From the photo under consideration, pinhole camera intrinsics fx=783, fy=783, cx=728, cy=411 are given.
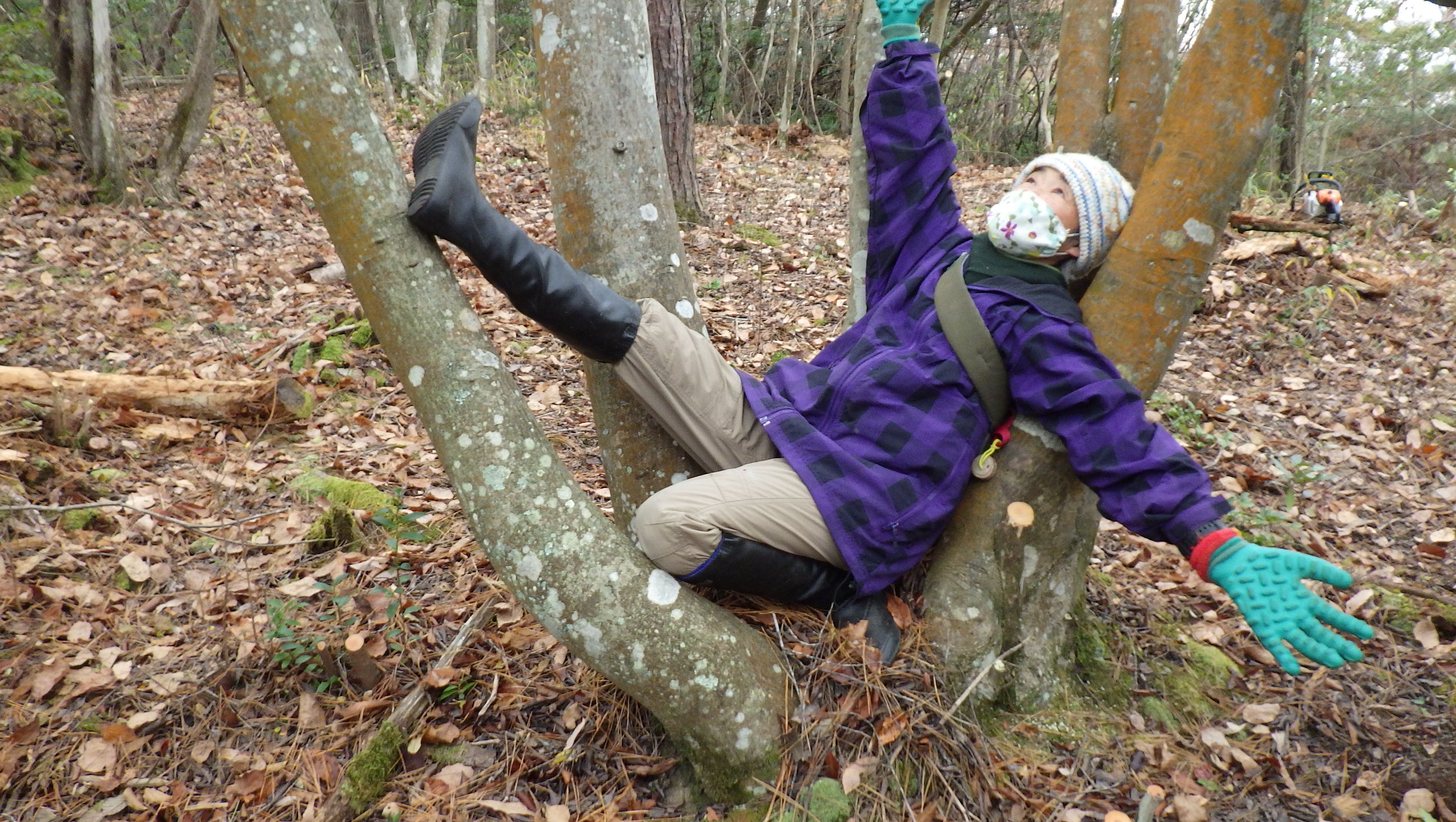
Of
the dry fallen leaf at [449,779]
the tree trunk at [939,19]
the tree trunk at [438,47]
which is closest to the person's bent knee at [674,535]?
the dry fallen leaf at [449,779]

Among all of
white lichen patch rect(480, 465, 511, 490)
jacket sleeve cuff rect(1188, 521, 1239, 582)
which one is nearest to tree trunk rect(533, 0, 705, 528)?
white lichen patch rect(480, 465, 511, 490)

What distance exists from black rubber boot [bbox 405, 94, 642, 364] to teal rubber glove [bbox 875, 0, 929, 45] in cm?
136

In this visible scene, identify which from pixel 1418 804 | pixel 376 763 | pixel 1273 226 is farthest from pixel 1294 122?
pixel 376 763

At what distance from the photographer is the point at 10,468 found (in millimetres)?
3586

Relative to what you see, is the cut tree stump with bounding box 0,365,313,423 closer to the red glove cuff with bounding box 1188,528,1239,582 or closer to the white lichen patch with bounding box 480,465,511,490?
the white lichen patch with bounding box 480,465,511,490

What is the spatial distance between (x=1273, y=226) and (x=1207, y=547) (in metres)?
5.89

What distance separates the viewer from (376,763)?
2.44 meters

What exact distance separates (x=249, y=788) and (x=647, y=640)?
4.61 ft

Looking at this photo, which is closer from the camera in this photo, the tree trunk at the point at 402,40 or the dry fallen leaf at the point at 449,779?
the dry fallen leaf at the point at 449,779

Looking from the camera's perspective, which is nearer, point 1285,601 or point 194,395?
point 1285,601

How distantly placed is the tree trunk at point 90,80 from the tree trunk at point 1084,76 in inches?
330

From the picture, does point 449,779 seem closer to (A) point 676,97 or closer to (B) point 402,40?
(A) point 676,97

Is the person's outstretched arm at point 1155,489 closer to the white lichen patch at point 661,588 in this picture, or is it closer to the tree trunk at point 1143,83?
the tree trunk at point 1143,83

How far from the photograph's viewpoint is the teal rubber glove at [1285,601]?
196 centimetres
